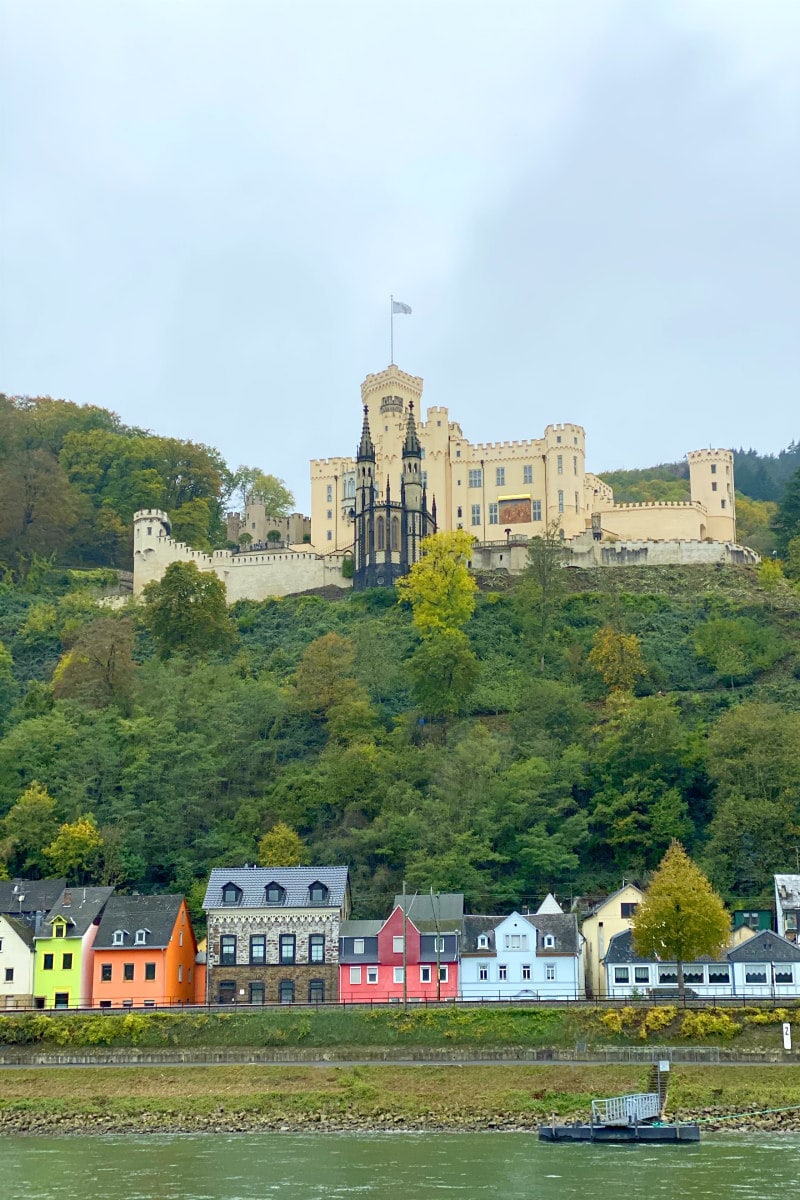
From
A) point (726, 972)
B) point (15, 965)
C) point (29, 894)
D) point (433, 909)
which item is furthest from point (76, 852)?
point (726, 972)

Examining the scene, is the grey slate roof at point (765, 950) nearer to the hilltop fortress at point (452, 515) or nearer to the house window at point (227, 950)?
the house window at point (227, 950)

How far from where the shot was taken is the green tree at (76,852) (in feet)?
267

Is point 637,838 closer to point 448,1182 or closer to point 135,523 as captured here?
point 448,1182

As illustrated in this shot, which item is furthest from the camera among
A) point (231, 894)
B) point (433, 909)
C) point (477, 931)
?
point (433, 909)

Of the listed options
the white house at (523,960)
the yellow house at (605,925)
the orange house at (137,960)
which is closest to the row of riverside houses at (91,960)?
the orange house at (137,960)

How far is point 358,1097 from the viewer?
57.9m

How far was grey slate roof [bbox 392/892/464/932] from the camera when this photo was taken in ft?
243

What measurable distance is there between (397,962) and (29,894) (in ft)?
55.6

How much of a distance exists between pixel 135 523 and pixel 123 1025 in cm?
7145

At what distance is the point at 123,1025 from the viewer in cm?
6469

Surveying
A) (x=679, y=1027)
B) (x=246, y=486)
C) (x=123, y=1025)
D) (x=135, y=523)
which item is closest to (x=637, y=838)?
(x=679, y=1027)

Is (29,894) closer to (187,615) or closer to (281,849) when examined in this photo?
(281,849)

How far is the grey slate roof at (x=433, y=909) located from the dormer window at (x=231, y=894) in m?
6.71

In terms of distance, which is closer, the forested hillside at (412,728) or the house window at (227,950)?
the house window at (227,950)
